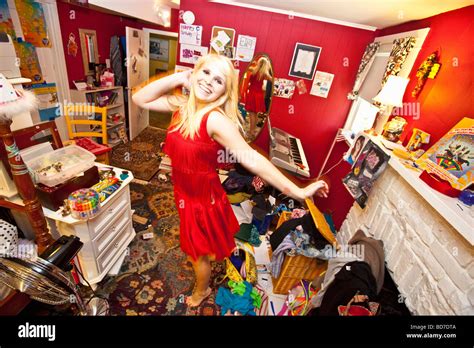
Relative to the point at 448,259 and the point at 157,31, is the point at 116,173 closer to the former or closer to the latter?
the point at 448,259

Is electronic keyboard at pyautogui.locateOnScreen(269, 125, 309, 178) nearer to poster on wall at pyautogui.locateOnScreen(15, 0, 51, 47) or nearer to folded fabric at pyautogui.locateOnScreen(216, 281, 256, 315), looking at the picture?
folded fabric at pyautogui.locateOnScreen(216, 281, 256, 315)

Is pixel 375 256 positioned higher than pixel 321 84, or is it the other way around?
pixel 321 84

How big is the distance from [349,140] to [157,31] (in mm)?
4274

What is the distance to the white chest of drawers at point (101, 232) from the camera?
145cm

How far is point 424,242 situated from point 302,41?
8.92 feet

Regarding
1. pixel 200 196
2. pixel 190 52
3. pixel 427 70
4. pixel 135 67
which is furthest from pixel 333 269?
pixel 135 67

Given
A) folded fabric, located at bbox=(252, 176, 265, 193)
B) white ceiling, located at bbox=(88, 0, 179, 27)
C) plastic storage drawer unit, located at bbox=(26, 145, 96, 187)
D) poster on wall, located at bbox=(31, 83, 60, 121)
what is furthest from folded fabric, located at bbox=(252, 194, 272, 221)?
poster on wall, located at bbox=(31, 83, 60, 121)

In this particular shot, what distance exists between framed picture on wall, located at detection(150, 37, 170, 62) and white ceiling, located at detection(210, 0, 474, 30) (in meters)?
2.97

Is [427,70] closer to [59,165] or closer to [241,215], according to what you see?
[241,215]

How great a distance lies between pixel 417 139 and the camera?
155 centimetres

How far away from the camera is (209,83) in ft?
3.76

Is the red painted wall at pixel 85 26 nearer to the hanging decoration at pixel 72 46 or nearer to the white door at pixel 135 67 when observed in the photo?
the hanging decoration at pixel 72 46

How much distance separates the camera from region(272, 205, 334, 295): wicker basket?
176 cm

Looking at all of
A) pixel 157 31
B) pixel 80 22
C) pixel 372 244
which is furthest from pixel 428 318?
pixel 157 31
